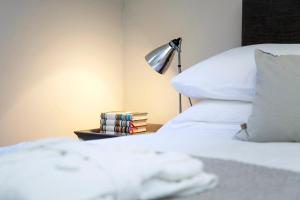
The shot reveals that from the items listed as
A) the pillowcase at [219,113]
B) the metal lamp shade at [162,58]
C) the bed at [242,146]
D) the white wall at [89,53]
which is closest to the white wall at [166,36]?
the white wall at [89,53]

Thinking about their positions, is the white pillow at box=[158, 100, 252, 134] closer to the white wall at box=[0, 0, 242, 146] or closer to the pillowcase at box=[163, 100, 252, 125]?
the pillowcase at box=[163, 100, 252, 125]

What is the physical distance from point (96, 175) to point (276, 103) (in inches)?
33.9

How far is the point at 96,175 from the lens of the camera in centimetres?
66

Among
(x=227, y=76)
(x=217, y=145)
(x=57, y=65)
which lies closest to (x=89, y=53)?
(x=57, y=65)

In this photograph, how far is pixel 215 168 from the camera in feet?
2.94

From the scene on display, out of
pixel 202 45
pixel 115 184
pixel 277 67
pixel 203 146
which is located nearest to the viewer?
pixel 115 184

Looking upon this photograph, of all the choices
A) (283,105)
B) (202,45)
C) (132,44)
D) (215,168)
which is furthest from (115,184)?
(132,44)

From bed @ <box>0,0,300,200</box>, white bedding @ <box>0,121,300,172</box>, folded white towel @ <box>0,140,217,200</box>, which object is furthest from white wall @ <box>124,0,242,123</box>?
folded white towel @ <box>0,140,217,200</box>

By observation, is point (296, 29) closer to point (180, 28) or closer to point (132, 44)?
point (180, 28)

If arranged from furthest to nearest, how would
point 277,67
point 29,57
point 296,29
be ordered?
point 29,57 < point 296,29 < point 277,67

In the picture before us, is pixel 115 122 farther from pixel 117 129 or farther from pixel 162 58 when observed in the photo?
pixel 162 58

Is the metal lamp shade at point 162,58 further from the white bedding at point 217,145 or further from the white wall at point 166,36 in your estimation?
the white bedding at point 217,145

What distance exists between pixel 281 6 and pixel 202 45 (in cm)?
51

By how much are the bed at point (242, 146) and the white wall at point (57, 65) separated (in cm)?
79
